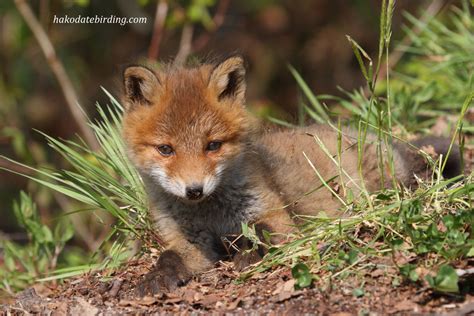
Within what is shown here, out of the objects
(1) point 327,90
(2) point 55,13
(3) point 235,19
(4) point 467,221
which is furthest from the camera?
(3) point 235,19

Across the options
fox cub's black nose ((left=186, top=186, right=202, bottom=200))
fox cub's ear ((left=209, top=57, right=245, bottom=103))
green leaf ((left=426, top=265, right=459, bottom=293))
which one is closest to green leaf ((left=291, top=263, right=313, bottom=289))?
green leaf ((left=426, top=265, right=459, bottom=293))

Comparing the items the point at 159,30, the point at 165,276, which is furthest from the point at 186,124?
the point at 159,30

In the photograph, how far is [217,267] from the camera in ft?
15.8

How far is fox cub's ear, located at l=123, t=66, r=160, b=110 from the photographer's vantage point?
491cm

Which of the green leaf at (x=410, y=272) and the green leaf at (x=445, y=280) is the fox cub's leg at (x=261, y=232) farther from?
the green leaf at (x=445, y=280)

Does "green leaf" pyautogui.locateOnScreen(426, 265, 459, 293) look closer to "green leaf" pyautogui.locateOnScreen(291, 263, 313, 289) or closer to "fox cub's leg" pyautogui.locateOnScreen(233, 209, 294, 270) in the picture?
"green leaf" pyautogui.locateOnScreen(291, 263, 313, 289)

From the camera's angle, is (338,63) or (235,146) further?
(338,63)

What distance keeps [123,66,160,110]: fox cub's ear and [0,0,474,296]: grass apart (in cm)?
64

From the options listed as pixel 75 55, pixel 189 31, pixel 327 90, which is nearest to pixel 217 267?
pixel 189 31

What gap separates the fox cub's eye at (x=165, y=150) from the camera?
471cm

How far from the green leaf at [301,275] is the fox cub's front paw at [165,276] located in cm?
89

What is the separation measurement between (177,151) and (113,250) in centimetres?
114

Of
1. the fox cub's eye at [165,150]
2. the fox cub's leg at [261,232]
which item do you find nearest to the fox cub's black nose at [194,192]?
the fox cub's eye at [165,150]

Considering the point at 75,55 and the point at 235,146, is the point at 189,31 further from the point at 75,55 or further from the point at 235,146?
the point at 235,146
